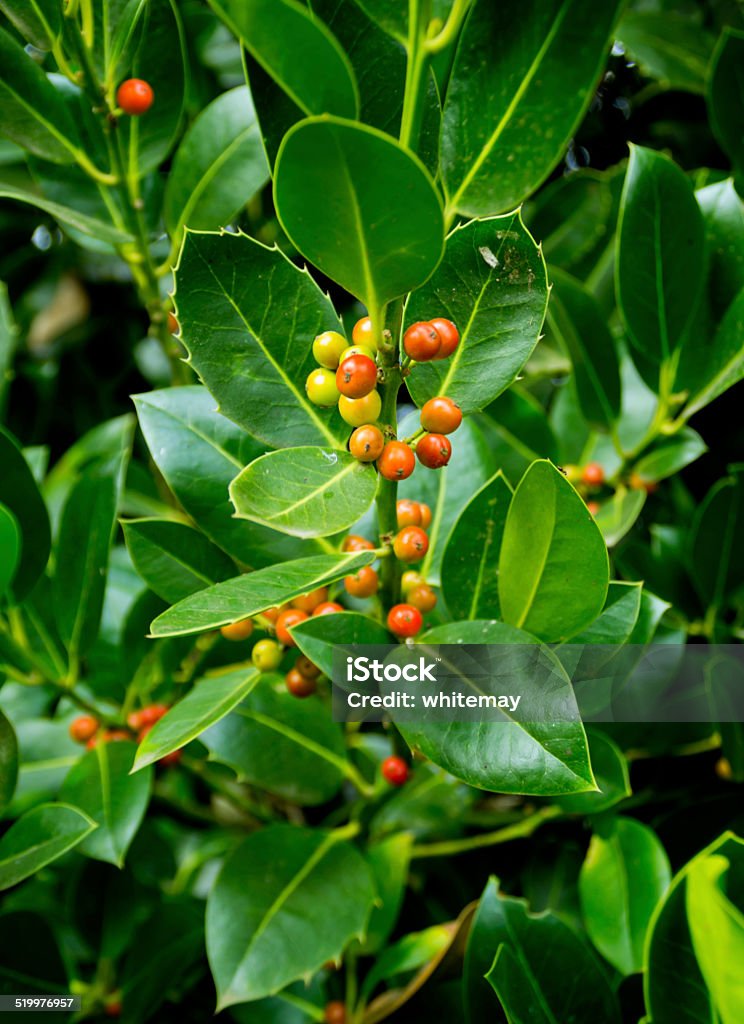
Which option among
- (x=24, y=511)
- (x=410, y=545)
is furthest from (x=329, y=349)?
(x=24, y=511)

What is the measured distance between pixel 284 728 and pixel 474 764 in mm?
326

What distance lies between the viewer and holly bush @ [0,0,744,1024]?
570mm

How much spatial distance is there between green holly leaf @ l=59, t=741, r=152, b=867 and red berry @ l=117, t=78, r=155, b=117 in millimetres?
626

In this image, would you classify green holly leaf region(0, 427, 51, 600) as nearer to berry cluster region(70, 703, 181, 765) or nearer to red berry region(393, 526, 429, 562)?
berry cluster region(70, 703, 181, 765)

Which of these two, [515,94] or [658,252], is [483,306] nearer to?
[515,94]

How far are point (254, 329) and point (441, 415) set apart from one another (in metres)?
0.15

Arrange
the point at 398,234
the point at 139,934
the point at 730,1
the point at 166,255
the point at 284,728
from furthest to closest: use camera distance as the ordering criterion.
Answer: the point at 730,1, the point at 166,255, the point at 139,934, the point at 284,728, the point at 398,234

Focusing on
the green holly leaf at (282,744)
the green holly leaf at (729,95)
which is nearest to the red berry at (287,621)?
the green holly leaf at (282,744)

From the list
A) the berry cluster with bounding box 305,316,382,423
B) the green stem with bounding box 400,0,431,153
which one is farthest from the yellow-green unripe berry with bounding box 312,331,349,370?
the green stem with bounding box 400,0,431,153

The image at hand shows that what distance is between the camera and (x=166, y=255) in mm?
1153

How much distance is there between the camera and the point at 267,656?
0.73 meters

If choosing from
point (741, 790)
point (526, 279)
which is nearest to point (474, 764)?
point (526, 279)

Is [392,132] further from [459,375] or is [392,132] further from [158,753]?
[158,753]

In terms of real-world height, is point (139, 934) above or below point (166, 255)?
below
